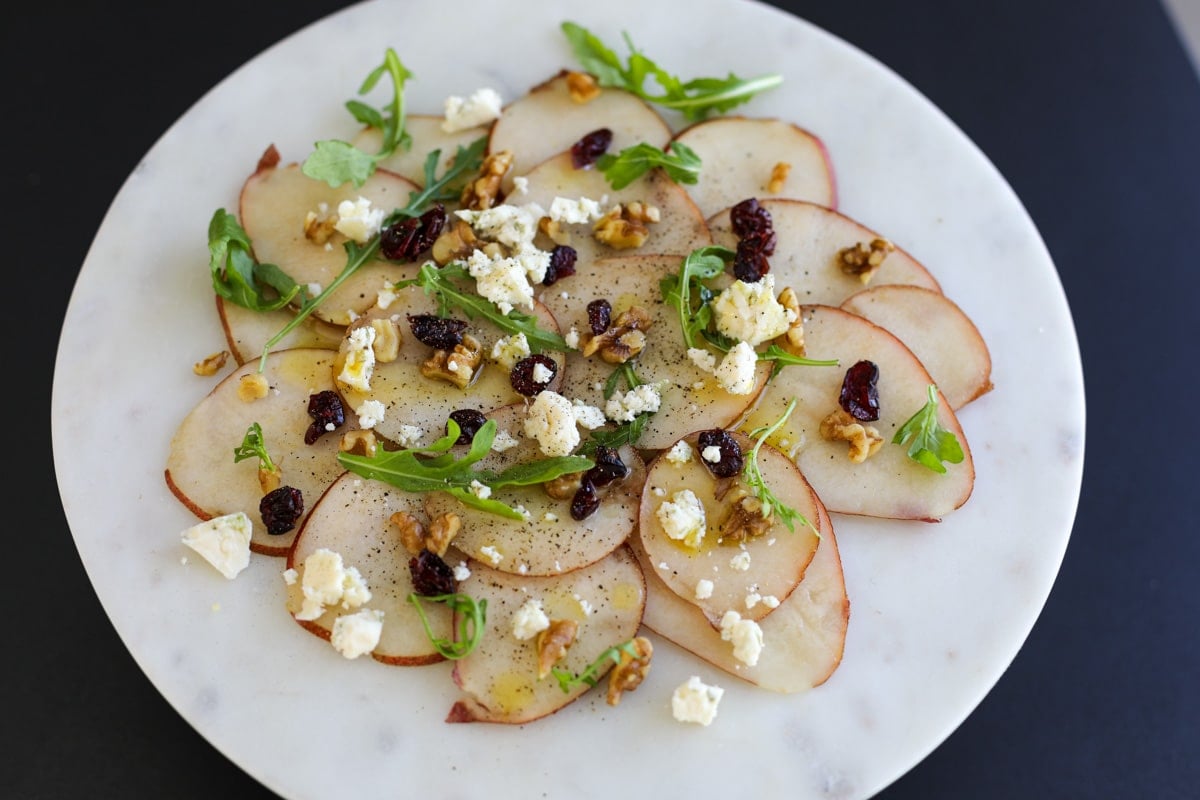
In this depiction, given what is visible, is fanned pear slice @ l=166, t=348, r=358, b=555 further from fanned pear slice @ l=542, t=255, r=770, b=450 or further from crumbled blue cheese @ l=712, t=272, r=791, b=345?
crumbled blue cheese @ l=712, t=272, r=791, b=345

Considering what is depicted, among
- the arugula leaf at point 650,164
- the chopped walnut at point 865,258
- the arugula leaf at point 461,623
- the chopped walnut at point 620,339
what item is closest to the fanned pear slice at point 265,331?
the chopped walnut at point 620,339

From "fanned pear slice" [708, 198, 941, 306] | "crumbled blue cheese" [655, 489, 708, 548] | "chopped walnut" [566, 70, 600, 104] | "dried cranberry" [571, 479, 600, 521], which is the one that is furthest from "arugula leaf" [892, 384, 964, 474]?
"chopped walnut" [566, 70, 600, 104]

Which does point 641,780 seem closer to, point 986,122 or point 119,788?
point 119,788

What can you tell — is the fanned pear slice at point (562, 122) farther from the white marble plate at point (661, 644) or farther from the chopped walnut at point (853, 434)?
the chopped walnut at point (853, 434)

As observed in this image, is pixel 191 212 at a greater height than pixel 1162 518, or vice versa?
pixel 191 212

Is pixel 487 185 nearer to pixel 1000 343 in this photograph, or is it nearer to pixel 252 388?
pixel 252 388

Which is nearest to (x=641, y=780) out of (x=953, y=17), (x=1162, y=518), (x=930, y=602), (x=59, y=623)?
(x=930, y=602)
